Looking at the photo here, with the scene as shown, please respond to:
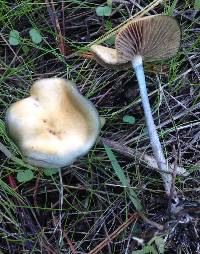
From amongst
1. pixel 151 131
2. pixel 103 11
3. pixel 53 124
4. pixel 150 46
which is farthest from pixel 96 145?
pixel 103 11

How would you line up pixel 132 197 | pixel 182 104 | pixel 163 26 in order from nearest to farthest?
pixel 163 26
pixel 132 197
pixel 182 104

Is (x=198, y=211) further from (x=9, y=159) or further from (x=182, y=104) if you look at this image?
(x=9, y=159)

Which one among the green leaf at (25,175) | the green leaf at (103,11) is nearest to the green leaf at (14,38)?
the green leaf at (103,11)

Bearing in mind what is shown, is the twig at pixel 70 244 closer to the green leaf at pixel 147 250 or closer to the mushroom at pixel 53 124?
the green leaf at pixel 147 250

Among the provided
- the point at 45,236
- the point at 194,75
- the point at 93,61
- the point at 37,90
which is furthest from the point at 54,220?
the point at 194,75

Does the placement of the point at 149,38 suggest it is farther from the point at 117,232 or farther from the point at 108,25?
the point at 117,232

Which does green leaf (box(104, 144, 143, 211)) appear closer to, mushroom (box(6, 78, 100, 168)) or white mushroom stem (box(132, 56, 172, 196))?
white mushroom stem (box(132, 56, 172, 196))

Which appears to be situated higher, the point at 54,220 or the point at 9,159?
the point at 9,159
